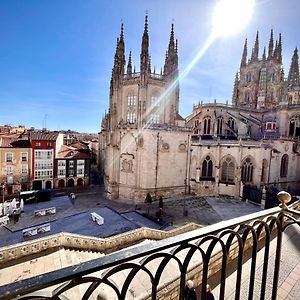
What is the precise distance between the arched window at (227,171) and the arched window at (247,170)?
4.24 feet

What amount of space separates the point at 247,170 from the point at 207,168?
4.64m

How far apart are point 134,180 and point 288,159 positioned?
20.0m

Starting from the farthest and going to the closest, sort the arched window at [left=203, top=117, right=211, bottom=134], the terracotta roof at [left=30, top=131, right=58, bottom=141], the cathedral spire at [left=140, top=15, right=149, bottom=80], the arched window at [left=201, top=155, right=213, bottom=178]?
the arched window at [left=203, top=117, right=211, bottom=134], the terracotta roof at [left=30, top=131, right=58, bottom=141], the arched window at [left=201, top=155, right=213, bottom=178], the cathedral spire at [left=140, top=15, right=149, bottom=80]

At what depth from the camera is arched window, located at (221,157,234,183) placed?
26.9 metres

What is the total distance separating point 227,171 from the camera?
89.5 ft

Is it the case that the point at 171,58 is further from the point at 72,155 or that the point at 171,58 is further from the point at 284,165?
the point at 284,165

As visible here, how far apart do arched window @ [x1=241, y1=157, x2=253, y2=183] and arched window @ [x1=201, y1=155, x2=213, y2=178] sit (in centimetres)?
382

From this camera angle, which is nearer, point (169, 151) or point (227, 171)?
point (169, 151)

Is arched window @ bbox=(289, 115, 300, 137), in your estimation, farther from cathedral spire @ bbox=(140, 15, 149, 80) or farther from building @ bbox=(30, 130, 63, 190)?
building @ bbox=(30, 130, 63, 190)

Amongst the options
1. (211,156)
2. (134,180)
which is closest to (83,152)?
(134,180)

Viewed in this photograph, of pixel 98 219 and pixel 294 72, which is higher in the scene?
pixel 294 72

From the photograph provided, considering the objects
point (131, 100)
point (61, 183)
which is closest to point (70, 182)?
point (61, 183)

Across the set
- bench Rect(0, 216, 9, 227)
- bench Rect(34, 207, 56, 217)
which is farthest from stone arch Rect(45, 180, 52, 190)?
bench Rect(0, 216, 9, 227)

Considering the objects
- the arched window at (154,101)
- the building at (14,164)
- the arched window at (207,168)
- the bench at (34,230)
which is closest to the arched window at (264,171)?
the arched window at (207,168)
